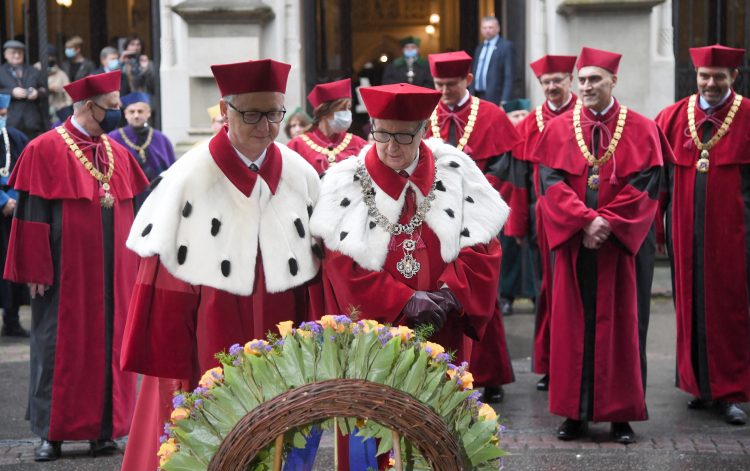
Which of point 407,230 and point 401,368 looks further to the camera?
point 407,230

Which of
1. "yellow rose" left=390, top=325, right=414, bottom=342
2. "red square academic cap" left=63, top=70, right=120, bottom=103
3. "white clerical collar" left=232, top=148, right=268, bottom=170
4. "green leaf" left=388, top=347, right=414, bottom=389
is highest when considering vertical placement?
"red square academic cap" left=63, top=70, right=120, bottom=103

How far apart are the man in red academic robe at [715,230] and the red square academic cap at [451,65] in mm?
1504

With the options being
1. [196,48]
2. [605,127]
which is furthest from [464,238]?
[196,48]

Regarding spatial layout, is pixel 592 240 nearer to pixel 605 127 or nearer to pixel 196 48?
pixel 605 127

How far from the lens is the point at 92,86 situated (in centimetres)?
508

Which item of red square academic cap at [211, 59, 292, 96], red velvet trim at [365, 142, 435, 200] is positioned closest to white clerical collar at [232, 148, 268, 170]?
red square academic cap at [211, 59, 292, 96]

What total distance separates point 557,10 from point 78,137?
721 centimetres

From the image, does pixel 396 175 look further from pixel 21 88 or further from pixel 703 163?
pixel 21 88

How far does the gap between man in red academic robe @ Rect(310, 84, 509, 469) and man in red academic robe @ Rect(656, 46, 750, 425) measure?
2.78 metres

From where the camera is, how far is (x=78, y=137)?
5.22 meters

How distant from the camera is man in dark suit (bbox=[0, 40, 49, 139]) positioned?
11.1 m

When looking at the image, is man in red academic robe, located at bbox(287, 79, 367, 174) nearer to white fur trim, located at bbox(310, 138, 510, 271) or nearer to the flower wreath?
white fur trim, located at bbox(310, 138, 510, 271)

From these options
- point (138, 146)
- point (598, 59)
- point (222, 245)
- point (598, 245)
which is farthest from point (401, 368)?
point (138, 146)

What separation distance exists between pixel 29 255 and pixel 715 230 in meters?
4.37
